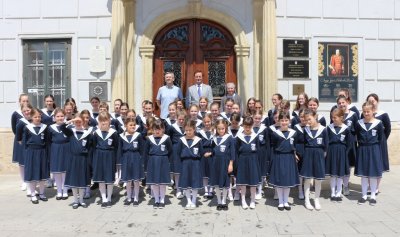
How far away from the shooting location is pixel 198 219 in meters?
5.62

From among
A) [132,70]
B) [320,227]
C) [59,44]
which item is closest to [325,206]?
[320,227]

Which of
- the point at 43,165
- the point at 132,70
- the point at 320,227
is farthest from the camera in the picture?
the point at 132,70

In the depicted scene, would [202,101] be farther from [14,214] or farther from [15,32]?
[15,32]

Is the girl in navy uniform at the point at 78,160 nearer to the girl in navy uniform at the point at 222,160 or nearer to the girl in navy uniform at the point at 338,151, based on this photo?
the girl in navy uniform at the point at 222,160

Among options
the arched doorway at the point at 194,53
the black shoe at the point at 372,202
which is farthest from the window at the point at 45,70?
the black shoe at the point at 372,202

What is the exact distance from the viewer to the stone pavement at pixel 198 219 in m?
5.09

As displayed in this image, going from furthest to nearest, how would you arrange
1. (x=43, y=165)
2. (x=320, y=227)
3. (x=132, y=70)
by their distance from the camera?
(x=132, y=70) < (x=43, y=165) < (x=320, y=227)

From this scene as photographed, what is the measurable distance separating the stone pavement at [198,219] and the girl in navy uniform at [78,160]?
28 cm

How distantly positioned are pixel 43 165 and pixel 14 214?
1.04 metres

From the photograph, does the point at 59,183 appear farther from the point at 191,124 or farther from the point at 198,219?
the point at 198,219

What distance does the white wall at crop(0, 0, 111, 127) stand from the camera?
9531 millimetres

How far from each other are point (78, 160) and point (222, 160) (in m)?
2.24

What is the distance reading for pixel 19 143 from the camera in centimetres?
749

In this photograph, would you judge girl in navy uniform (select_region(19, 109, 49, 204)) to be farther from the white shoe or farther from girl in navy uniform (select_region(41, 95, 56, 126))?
the white shoe
